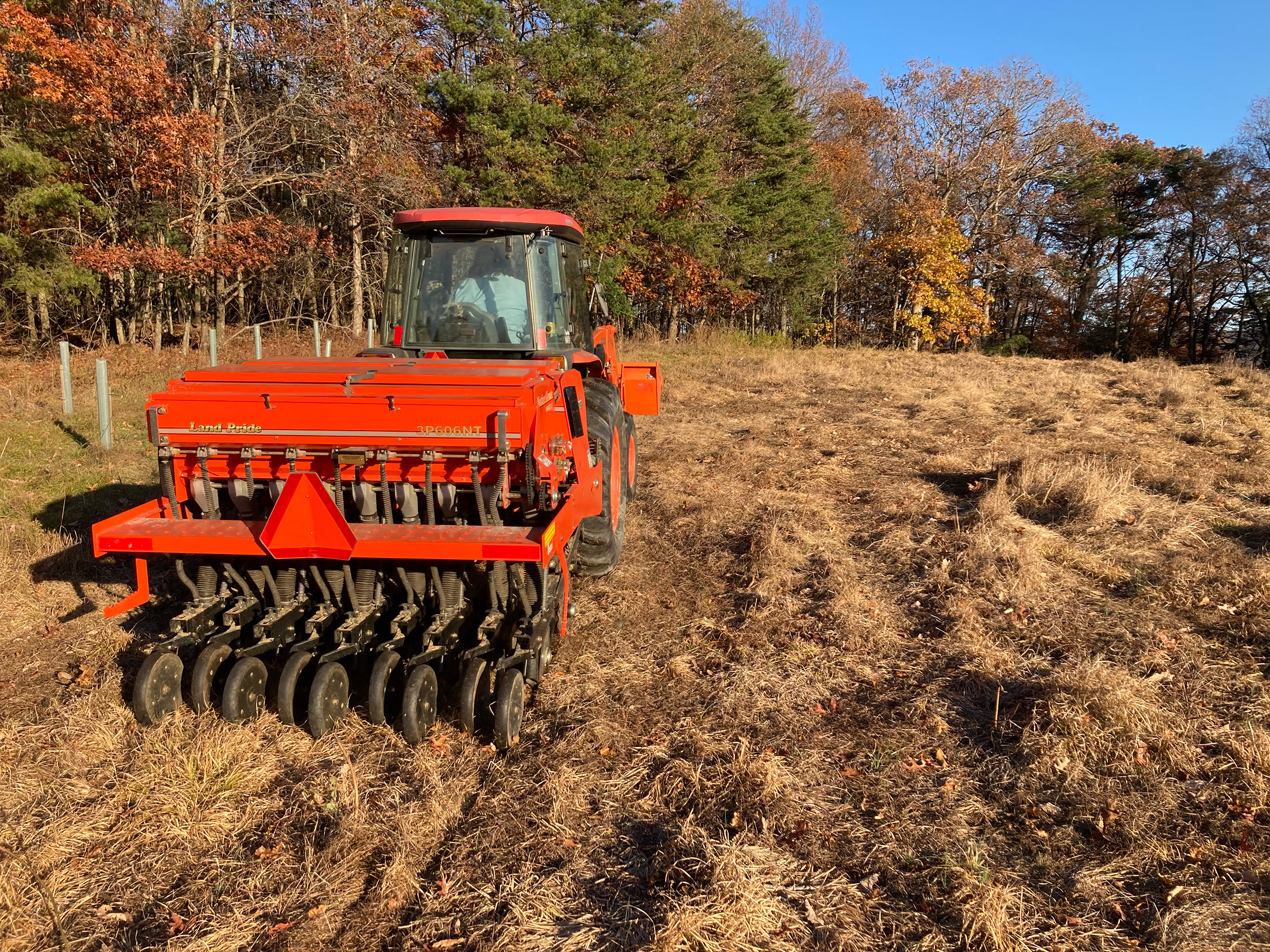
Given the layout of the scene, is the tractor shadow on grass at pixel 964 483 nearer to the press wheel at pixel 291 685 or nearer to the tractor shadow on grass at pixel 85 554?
the press wheel at pixel 291 685

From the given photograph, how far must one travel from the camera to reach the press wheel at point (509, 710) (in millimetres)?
3643

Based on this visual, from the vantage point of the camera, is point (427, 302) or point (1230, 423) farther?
point (1230, 423)

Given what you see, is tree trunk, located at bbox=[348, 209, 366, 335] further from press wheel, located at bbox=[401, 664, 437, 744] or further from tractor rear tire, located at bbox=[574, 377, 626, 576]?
press wheel, located at bbox=[401, 664, 437, 744]

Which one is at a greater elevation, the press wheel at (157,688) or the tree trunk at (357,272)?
the tree trunk at (357,272)

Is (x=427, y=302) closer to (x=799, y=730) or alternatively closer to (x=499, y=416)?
(x=499, y=416)

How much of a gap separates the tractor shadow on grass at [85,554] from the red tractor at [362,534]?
1.39 metres

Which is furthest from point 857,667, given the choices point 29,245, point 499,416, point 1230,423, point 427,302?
point 29,245

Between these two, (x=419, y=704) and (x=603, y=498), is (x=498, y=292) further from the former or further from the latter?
(x=419, y=704)

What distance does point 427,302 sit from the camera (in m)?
5.61

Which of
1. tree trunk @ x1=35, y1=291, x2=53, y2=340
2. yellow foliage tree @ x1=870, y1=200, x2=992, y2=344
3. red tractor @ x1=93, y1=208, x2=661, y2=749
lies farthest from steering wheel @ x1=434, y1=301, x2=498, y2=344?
yellow foliage tree @ x1=870, y1=200, x2=992, y2=344

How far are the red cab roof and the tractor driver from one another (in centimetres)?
17

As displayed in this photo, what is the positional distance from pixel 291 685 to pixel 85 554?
358cm

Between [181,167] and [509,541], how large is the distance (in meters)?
14.7

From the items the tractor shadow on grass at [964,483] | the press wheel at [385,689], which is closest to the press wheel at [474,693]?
the press wheel at [385,689]
